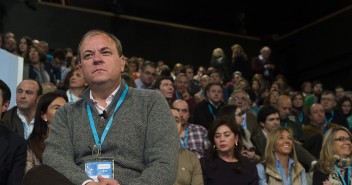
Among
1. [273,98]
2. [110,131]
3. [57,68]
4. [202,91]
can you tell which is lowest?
[110,131]

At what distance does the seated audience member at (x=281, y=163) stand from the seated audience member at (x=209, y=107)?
4.50 ft

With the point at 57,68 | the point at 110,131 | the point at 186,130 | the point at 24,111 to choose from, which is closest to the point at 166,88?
the point at 186,130

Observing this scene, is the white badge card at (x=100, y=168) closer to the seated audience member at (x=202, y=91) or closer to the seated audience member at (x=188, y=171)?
the seated audience member at (x=188, y=171)

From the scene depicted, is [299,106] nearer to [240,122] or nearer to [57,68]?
[240,122]

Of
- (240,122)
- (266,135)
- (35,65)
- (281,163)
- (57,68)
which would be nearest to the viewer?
(281,163)

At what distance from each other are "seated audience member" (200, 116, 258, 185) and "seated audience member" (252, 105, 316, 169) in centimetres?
122

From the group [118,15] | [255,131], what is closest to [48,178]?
[255,131]

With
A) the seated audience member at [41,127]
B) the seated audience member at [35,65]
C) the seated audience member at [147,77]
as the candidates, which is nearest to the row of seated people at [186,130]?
the seated audience member at [41,127]

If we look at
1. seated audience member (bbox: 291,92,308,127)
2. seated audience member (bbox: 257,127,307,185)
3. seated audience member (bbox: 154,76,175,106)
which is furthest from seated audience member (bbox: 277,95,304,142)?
seated audience member (bbox: 257,127,307,185)

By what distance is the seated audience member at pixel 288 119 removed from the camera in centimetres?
759

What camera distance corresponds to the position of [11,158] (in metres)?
3.38

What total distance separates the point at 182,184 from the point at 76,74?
6.51 ft

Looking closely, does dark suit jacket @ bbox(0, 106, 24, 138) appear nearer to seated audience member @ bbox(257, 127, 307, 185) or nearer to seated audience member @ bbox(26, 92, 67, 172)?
seated audience member @ bbox(26, 92, 67, 172)

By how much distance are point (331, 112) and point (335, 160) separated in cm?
335
